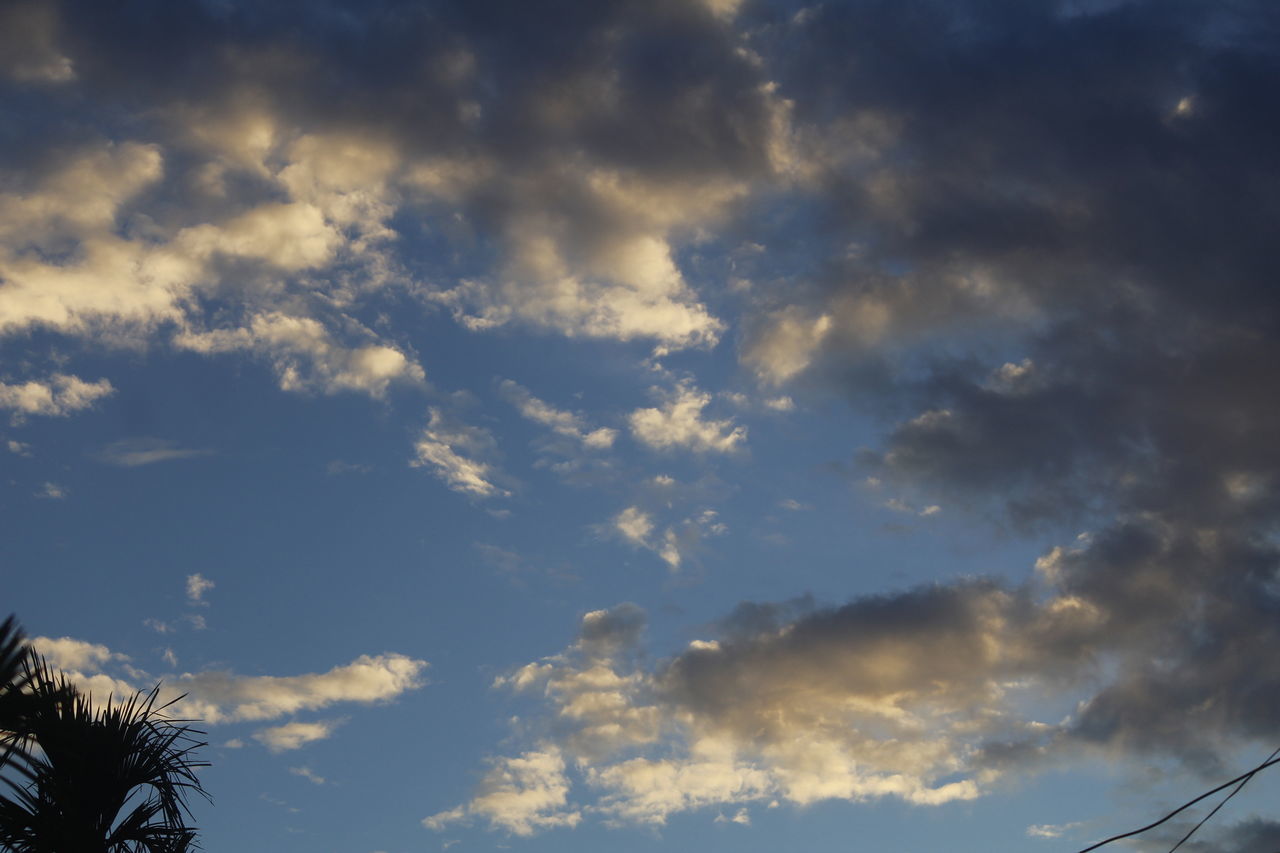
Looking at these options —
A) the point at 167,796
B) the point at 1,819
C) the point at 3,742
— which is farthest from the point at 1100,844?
the point at 1,819

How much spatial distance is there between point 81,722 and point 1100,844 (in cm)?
1289

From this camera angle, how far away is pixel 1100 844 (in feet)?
42.5

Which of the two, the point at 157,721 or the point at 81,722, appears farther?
the point at 157,721

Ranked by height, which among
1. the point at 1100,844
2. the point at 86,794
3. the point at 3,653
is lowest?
the point at 1100,844

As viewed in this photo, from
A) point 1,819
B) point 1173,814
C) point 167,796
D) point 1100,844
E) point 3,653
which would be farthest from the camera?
point 167,796

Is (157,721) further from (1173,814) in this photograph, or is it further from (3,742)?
(1173,814)

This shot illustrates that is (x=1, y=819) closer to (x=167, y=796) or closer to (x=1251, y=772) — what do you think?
(x=167, y=796)

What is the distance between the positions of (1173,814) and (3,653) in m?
10.9

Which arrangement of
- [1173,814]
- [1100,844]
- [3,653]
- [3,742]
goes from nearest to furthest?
[3,653] < [3,742] < [1173,814] < [1100,844]

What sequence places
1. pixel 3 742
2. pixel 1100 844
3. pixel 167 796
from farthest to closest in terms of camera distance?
1. pixel 167 796
2. pixel 1100 844
3. pixel 3 742

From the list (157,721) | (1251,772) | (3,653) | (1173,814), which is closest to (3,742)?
(3,653)

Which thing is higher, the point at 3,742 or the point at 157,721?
the point at 157,721

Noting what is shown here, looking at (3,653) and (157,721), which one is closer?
(3,653)

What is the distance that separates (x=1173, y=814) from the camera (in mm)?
11859
